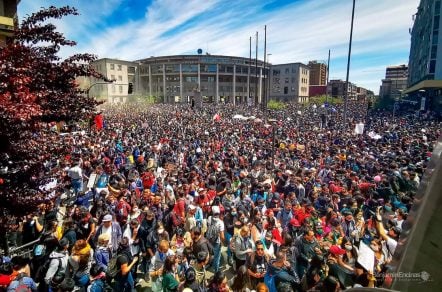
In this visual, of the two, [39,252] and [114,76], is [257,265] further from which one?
[114,76]

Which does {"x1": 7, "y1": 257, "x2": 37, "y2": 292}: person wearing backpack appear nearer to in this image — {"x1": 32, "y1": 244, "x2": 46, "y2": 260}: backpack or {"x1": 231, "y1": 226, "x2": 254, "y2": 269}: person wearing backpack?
{"x1": 32, "y1": 244, "x2": 46, "y2": 260}: backpack

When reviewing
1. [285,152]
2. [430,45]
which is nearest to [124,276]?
[285,152]

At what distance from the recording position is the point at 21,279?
4395mm

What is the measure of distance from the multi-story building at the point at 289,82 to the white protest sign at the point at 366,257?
91.7 metres

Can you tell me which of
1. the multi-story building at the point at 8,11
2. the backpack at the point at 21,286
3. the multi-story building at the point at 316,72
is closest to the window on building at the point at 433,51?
the multi-story building at the point at 8,11

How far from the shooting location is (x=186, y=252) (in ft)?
19.3

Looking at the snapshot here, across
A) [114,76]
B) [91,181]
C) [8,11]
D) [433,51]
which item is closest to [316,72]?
[433,51]

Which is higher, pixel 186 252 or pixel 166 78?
pixel 166 78

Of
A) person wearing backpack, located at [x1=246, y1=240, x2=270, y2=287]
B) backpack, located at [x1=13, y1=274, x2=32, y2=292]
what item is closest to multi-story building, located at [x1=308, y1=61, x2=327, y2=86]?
person wearing backpack, located at [x1=246, y1=240, x2=270, y2=287]

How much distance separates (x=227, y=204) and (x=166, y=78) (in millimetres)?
84172

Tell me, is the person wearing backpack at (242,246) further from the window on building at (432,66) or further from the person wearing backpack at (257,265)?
the window on building at (432,66)

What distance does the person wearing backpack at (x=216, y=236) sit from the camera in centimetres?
673

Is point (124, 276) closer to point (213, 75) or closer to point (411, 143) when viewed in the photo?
point (411, 143)

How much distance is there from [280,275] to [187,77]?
280ft
